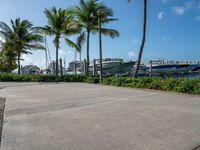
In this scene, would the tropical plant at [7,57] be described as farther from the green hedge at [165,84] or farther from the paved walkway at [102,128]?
the paved walkway at [102,128]

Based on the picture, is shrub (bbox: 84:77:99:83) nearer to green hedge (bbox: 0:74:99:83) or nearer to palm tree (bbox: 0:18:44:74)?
green hedge (bbox: 0:74:99:83)

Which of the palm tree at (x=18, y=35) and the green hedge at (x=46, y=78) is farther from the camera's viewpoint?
the palm tree at (x=18, y=35)

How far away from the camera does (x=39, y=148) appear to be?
164 inches

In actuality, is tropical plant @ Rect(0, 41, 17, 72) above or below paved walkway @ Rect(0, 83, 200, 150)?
above

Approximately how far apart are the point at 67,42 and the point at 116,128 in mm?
21320

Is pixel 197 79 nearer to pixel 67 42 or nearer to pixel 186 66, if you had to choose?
pixel 67 42

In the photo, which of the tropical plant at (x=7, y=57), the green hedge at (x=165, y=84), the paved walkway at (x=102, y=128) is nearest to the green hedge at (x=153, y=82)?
the green hedge at (x=165, y=84)

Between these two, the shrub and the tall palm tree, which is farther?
the tall palm tree

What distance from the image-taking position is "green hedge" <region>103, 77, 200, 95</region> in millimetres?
11594

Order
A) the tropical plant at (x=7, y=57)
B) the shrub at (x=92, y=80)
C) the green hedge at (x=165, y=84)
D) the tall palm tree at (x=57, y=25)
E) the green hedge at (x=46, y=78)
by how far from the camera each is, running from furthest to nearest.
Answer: the tropical plant at (x=7, y=57), the tall palm tree at (x=57, y=25), the green hedge at (x=46, y=78), the shrub at (x=92, y=80), the green hedge at (x=165, y=84)

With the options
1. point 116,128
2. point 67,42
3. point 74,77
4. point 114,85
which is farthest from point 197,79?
point 67,42

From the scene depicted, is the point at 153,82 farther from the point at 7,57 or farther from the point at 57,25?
the point at 7,57

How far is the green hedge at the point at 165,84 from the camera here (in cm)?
1159

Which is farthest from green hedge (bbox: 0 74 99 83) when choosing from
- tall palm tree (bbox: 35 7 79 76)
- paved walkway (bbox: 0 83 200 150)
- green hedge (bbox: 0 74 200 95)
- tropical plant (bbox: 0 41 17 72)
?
paved walkway (bbox: 0 83 200 150)
